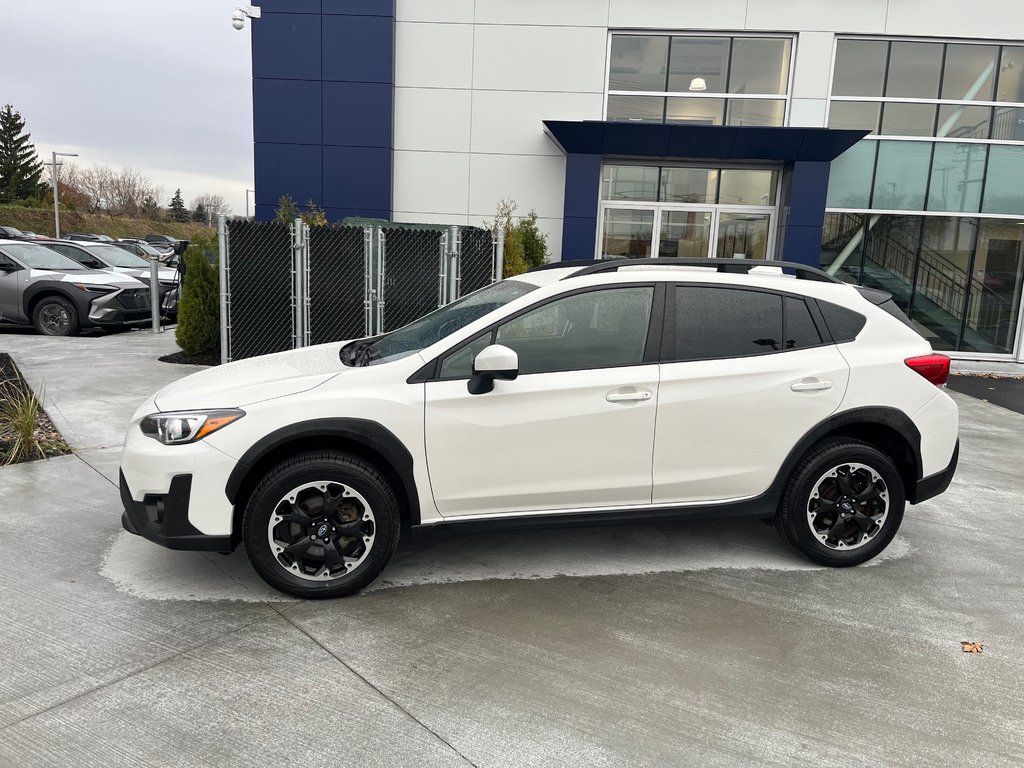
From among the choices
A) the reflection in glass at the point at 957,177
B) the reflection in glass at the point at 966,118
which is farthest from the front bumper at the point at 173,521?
the reflection in glass at the point at 966,118

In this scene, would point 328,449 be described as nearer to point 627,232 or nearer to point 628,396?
point 628,396

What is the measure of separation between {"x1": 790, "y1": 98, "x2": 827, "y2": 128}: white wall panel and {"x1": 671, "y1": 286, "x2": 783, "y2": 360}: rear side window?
10.9 m

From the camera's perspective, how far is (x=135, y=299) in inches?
554

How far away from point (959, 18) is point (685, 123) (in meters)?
5.18

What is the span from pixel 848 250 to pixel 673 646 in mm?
12304

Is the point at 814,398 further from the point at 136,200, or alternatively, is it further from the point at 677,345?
the point at 136,200

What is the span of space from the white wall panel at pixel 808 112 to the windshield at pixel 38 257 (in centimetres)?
1342

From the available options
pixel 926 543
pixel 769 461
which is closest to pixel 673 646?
pixel 769 461

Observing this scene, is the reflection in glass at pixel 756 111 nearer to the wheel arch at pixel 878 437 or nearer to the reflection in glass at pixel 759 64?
the reflection in glass at pixel 759 64

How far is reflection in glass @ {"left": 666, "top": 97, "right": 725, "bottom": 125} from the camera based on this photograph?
13828 mm

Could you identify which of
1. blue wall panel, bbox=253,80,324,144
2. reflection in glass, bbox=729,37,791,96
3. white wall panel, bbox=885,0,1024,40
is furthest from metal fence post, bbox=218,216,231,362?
white wall panel, bbox=885,0,1024,40

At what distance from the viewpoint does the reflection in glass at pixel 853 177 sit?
1361 cm

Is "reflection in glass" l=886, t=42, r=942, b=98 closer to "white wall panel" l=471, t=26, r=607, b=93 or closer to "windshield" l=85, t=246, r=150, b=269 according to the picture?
"white wall panel" l=471, t=26, r=607, b=93

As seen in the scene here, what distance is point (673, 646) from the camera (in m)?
3.48
